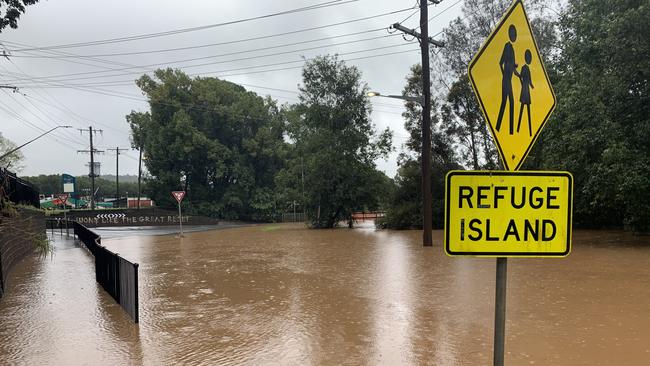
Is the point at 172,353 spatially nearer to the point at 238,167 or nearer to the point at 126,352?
the point at 126,352

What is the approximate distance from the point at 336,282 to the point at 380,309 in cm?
296

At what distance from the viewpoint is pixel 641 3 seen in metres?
15.6

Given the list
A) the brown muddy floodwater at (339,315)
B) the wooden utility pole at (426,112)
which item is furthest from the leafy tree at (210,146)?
the brown muddy floodwater at (339,315)

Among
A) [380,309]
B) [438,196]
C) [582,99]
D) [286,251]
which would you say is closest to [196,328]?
[380,309]

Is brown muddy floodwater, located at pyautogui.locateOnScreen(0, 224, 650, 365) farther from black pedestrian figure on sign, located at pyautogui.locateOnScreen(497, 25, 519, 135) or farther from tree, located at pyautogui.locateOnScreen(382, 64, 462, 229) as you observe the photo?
tree, located at pyautogui.locateOnScreen(382, 64, 462, 229)

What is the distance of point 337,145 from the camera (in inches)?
1371

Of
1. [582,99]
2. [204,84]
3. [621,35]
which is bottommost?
[582,99]

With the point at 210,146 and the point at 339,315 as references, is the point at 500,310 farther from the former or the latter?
the point at 210,146

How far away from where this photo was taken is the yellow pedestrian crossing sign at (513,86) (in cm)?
231

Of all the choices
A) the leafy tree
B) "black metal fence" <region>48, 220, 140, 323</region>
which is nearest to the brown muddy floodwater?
"black metal fence" <region>48, 220, 140, 323</region>

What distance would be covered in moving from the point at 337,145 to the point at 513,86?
3258 cm

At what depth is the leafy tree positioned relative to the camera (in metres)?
52.2

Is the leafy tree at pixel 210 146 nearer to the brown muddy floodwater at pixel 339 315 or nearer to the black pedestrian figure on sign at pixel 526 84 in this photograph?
the brown muddy floodwater at pixel 339 315

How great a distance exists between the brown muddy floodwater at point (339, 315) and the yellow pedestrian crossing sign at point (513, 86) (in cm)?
392
